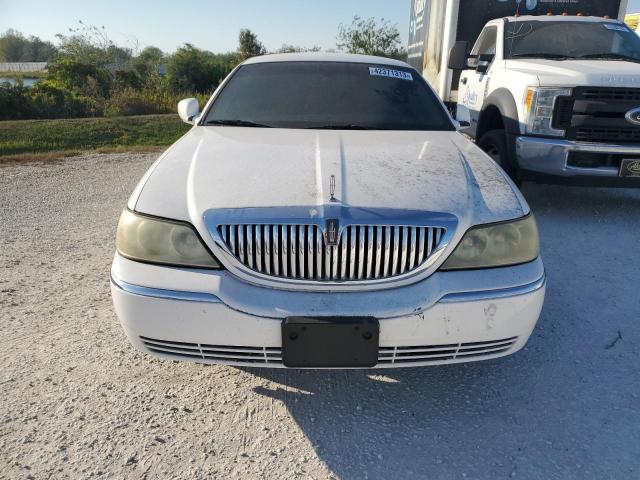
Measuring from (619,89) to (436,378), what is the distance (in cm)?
369

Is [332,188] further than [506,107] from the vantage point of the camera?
No

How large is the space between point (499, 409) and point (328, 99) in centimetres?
215

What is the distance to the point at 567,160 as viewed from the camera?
4656 mm

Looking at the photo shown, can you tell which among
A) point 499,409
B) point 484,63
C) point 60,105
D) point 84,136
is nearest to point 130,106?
point 60,105

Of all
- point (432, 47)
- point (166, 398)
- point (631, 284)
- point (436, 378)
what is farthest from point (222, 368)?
point (432, 47)

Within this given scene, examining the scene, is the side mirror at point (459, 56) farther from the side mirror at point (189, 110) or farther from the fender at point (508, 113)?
the side mirror at point (189, 110)

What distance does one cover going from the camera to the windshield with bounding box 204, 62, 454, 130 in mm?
3184

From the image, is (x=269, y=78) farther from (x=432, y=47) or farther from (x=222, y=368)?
(x=432, y=47)

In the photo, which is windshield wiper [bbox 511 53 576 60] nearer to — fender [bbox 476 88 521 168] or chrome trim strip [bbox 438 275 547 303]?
fender [bbox 476 88 521 168]

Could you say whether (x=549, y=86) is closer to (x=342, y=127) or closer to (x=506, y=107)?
(x=506, y=107)

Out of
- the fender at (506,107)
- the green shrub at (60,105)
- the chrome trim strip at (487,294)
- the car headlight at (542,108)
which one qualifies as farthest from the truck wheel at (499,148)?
the green shrub at (60,105)

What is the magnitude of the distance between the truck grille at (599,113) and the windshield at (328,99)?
1.89m

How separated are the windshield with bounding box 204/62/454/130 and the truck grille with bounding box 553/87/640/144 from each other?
1886 mm

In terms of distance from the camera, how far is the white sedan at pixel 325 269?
188cm
